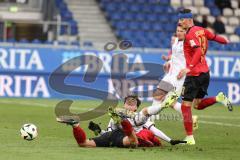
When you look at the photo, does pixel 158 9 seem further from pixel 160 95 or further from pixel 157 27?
pixel 160 95

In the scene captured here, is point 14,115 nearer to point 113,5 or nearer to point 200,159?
point 200,159

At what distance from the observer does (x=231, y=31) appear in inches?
1278

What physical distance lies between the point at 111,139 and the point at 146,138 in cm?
61

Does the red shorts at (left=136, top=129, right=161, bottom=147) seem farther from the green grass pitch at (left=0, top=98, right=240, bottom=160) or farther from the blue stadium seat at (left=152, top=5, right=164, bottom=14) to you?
the blue stadium seat at (left=152, top=5, right=164, bottom=14)

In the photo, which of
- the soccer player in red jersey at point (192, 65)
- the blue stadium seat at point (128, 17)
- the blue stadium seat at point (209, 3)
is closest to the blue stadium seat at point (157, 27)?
the blue stadium seat at point (128, 17)

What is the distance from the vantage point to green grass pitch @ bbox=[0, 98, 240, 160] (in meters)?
11.2

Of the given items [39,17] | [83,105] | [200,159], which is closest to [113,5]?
[39,17]

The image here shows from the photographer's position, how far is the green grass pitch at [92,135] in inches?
442

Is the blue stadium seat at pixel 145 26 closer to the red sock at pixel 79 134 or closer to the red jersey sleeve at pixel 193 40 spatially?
the red jersey sleeve at pixel 193 40

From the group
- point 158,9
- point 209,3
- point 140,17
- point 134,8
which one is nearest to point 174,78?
point 140,17

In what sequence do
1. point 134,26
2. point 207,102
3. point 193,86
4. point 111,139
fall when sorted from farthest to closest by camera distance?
point 134,26
point 207,102
point 193,86
point 111,139

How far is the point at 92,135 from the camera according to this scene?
47.7 ft

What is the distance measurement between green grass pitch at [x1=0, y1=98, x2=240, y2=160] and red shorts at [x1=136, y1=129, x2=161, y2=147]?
0.67ft

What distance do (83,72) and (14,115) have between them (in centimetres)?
621
